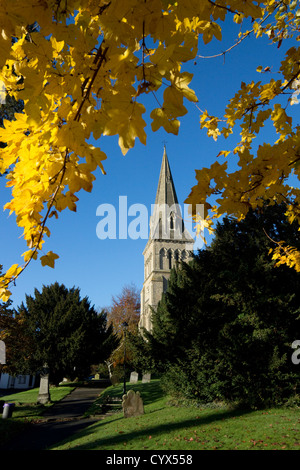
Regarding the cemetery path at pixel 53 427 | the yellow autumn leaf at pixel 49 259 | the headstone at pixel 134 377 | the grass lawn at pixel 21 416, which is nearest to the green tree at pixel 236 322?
the cemetery path at pixel 53 427

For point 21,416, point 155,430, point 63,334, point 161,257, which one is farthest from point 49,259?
point 161,257

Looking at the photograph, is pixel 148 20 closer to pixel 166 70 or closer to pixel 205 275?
pixel 166 70

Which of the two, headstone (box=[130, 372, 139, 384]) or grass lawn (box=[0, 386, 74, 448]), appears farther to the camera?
headstone (box=[130, 372, 139, 384])

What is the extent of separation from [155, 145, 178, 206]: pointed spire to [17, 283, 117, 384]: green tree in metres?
26.8

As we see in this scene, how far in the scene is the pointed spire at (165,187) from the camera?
49.9 meters

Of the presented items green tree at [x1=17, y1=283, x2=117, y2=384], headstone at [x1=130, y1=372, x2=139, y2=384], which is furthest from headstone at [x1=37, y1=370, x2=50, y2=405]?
headstone at [x1=130, y1=372, x2=139, y2=384]

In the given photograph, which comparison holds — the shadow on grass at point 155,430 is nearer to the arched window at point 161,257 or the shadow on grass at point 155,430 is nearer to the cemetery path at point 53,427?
the cemetery path at point 53,427

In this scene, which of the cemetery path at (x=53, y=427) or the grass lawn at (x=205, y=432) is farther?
the cemetery path at (x=53, y=427)

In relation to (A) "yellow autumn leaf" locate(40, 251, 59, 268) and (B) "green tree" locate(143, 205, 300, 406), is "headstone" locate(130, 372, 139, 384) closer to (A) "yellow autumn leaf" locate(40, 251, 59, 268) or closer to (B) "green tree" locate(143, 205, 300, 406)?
(B) "green tree" locate(143, 205, 300, 406)

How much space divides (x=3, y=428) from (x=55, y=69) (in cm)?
1243

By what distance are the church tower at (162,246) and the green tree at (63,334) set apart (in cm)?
1307

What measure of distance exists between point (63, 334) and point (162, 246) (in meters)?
23.6

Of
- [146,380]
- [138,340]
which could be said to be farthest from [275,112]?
[146,380]

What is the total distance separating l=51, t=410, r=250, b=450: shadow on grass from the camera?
23.9 ft
